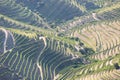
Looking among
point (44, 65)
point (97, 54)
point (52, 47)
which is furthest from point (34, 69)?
point (97, 54)

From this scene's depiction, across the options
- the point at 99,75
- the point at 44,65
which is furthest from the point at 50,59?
the point at 99,75

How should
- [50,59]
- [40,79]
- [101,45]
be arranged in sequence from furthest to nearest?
[101,45], [50,59], [40,79]

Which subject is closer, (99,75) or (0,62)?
(99,75)


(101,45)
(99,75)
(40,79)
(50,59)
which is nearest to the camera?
(99,75)

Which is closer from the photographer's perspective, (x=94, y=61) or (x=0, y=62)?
(x=0, y=62)

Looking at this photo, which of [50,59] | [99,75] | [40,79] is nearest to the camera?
[99,75]

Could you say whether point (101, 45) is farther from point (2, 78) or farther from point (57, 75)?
point (2, 78)

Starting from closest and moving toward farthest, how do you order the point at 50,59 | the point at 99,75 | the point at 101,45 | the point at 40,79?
the point at 99,75
the point at 40,79
the point at 50,59
the point at 101,45

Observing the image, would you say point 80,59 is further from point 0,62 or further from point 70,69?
point 0,62

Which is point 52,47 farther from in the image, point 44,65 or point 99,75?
point 99,75
